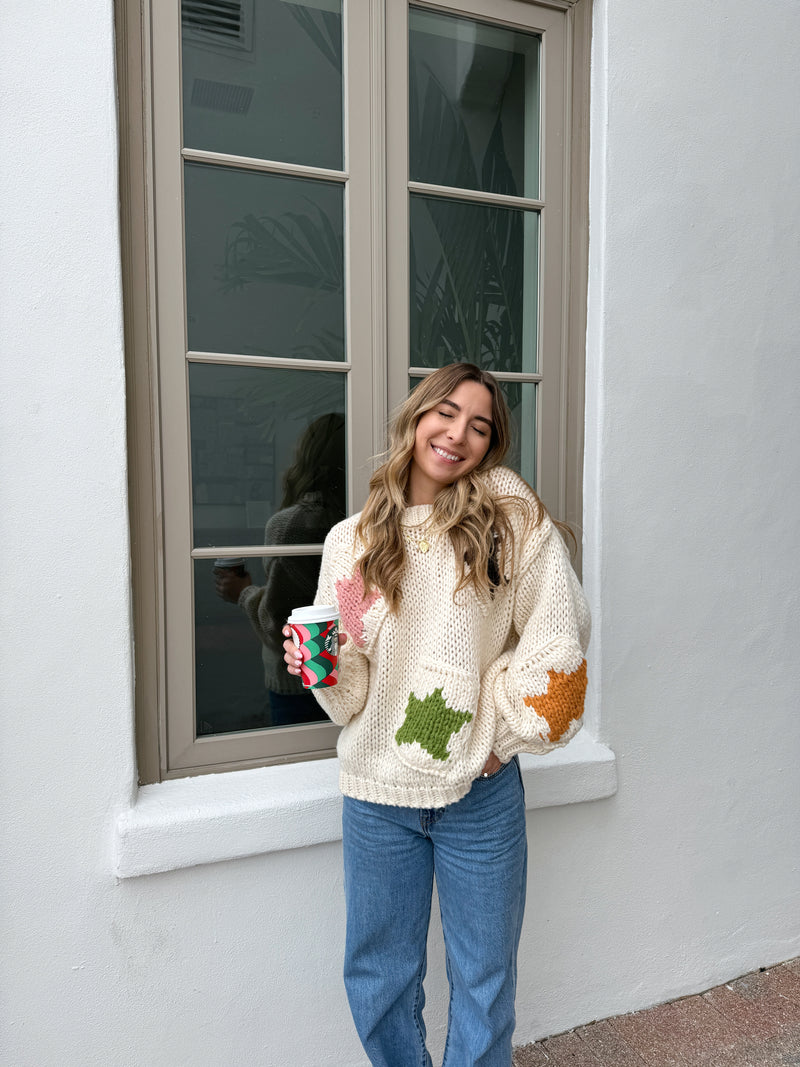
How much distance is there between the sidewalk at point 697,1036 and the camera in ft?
6.87

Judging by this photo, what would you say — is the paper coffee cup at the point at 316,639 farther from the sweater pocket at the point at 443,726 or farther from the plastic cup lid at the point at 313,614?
the sweater pocket at the point at 443,726

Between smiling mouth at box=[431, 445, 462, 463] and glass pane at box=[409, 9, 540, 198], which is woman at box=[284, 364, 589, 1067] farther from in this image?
glass pane at box=[409, 9, 540, 198]

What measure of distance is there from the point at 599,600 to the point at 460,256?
1.12 metres

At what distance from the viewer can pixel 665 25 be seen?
2.10 meters

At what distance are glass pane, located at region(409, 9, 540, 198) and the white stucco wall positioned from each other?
8.7 inches

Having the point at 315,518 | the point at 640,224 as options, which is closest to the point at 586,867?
the point at 315,518

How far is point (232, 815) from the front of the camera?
1.78 meters

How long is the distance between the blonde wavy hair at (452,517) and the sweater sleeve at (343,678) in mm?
97

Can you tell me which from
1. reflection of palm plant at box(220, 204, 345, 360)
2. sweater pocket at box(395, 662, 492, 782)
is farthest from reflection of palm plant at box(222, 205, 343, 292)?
sweater pocket at box(395, 662, 492, 782)

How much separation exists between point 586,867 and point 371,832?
38.4 inches

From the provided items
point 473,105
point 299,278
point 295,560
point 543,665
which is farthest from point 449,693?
point 473,105

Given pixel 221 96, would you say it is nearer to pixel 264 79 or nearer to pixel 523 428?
pixel 264 79

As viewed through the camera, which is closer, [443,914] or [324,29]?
[443,914]

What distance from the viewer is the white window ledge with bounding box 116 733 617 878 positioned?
5.59 ft
